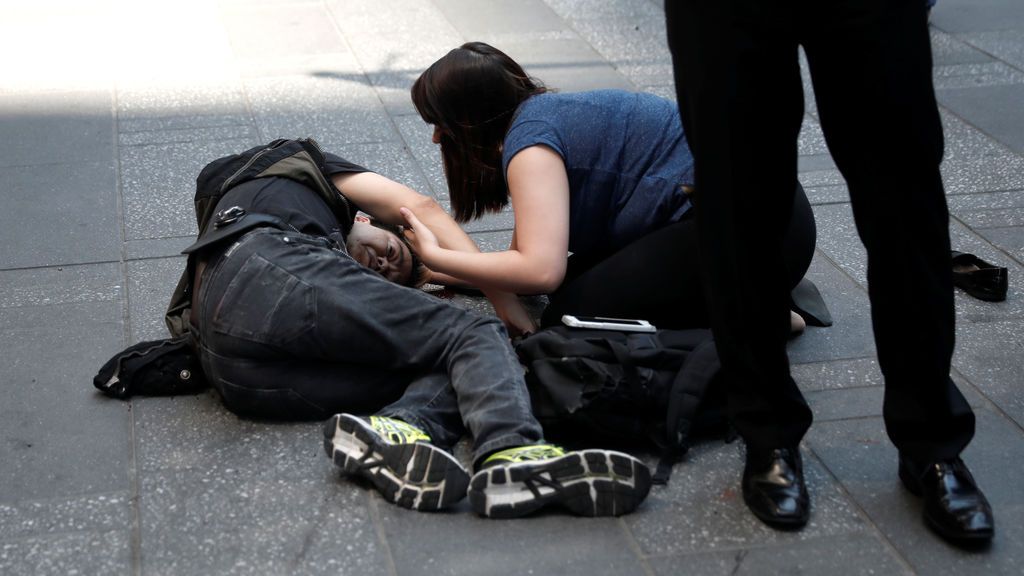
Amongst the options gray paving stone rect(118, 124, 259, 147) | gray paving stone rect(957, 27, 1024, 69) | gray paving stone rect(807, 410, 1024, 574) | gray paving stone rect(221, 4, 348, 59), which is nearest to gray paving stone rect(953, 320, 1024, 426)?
gray paving stone rect(807, 410, 1024, 574)

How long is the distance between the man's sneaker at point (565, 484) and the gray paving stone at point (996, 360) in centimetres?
108

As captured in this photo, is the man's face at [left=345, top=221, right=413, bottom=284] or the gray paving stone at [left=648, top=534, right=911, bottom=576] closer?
the gray paving stone at [left=648, top=534, right=911, bottom=576]

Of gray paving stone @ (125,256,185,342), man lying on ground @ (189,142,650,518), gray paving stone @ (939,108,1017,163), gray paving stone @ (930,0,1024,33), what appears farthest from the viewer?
gray paving stone @ (930,0,1024,33)

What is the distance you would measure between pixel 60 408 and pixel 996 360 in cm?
244

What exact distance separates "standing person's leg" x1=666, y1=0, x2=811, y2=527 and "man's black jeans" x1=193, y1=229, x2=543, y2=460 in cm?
55

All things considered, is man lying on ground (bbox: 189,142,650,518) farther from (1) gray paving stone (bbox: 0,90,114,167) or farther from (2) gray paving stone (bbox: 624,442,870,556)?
(1) gray paving stone (bbox: 0,90,114,167)

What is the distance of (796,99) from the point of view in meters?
2.47

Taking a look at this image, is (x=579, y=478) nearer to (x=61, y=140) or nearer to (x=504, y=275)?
(x=504, y=275)

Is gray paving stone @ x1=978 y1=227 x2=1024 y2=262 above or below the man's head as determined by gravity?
below

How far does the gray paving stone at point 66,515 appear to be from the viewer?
2689 mm

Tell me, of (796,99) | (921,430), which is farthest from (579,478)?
(796,99)

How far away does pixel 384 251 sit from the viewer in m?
3.60

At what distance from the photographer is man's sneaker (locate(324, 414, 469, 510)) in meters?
2.70

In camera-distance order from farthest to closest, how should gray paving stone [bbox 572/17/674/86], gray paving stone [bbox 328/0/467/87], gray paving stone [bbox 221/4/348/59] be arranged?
1. gray paving stone [bbox 221/4/348/59]
2. gray paving stone [bbox 328/0/467/87]
3. gray paving stone [bbox 572/17/674/86]
